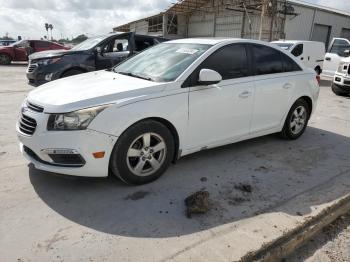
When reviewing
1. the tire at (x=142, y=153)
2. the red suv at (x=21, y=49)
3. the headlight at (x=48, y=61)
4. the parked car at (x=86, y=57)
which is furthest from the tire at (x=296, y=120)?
the red suv at (x=21, y=49)

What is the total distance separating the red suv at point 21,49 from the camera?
66.4ft

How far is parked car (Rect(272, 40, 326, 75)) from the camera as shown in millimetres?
13867

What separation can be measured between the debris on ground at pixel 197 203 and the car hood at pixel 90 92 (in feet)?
3.80

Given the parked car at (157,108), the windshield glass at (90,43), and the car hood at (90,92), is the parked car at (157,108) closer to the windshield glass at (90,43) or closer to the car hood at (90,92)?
the car hood at (90,92)

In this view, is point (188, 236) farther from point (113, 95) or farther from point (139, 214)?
point (113, 95)

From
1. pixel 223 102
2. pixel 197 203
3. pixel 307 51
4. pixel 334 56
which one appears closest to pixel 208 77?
pixel 223 102

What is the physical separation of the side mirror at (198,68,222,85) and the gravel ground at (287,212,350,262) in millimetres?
1947

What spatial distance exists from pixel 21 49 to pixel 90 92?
1952 cm

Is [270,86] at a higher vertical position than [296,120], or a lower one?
higher

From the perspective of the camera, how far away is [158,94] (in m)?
3.68

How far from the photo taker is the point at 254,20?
23.2 meters

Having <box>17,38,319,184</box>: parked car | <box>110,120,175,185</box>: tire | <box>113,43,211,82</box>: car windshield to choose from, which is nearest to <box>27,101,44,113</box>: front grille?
<box>17,38,319,184</box>: parked car

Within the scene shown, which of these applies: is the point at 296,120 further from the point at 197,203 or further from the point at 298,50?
the point at 298,50

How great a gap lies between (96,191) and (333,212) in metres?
2.47
